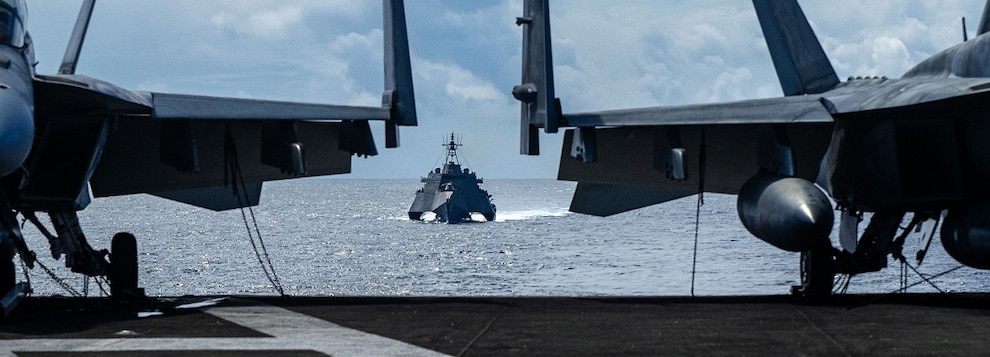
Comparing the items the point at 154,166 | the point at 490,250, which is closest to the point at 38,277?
the point at 490,250

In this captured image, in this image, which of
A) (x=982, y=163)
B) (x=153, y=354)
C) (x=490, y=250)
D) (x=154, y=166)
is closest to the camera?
(x=153, y=354)

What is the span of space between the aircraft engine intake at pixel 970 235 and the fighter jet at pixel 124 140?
7487 millimetres

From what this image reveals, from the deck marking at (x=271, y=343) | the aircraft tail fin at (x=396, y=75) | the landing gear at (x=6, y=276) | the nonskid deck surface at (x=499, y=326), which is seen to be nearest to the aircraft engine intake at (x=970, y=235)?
the nonskid deck surface at (x=499, y=326)

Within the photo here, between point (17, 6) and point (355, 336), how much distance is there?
5.72m

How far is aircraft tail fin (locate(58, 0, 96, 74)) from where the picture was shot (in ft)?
56.9

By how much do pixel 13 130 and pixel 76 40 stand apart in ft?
23.6

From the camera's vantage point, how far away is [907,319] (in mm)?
12812

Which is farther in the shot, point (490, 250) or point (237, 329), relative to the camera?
point (490, 250)

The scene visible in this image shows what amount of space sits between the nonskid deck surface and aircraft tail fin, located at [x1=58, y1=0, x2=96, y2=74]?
12.1ft

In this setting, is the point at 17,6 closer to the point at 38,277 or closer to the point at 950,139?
the point at 950,139

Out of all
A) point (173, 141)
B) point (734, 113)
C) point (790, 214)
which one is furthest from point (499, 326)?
point (173, 141)

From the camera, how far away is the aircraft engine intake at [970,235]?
13.6 metres

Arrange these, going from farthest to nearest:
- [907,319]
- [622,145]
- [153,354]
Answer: [622,145] → [907,319] → [153,354]

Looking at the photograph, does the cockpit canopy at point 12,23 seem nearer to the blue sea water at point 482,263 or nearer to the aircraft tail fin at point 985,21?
the aircraft tail fin at point 985,21
